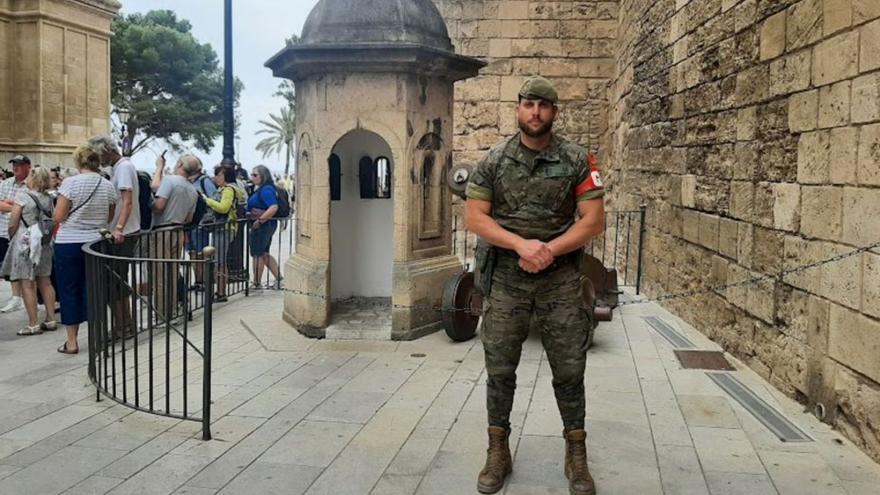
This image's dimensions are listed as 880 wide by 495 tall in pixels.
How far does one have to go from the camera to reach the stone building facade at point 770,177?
4.35 m

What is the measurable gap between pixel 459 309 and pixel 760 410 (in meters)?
2.72

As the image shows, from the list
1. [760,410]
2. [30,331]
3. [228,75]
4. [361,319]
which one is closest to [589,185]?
[760,410]

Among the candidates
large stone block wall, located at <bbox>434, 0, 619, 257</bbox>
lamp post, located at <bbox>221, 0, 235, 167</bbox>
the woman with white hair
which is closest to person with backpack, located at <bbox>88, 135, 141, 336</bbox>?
the woman with white hair

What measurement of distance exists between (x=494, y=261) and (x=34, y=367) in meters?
4.24

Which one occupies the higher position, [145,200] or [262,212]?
[145,200]

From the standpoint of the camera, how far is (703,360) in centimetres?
628

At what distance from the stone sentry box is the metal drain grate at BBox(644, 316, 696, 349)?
6.63ft

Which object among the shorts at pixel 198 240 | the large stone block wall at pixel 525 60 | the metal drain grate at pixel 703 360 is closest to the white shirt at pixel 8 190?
the shorts at pixel 198 240

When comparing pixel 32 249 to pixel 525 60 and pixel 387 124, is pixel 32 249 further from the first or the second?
pixel 525 60

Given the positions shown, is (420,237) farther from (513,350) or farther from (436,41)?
(513,350)

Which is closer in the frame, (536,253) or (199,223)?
(536,253)

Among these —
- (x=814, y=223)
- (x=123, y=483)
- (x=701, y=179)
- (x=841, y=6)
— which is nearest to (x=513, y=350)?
(x=123, y=483)

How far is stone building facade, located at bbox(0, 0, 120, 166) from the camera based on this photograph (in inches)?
794

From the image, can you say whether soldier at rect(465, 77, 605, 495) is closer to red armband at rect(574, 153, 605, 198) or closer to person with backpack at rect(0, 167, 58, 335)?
red armband at rect(574, 153, 605, 198)
